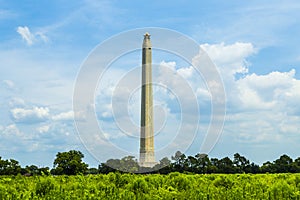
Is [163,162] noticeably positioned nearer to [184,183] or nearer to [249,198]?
[184,183]

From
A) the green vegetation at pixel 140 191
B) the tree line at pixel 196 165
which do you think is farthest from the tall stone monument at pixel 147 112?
the green vegetation at pixel 140 191

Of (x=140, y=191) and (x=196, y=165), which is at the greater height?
(x=196, y=165)

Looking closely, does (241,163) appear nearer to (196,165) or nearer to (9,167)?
(196,165)

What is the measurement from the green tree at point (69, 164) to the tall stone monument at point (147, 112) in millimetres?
13164

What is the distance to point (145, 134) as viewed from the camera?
4103 cm

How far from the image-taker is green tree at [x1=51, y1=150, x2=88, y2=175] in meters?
26.4

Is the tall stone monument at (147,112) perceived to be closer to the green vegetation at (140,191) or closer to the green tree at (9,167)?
the green tree at (9,167)

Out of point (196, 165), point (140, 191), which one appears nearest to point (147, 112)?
point (196, 165)

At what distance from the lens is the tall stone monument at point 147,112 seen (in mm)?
40375

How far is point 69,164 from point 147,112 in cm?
1464

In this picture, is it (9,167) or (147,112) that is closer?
(9,167)

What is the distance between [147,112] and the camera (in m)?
40.4

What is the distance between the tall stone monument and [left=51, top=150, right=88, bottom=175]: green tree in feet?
43.2

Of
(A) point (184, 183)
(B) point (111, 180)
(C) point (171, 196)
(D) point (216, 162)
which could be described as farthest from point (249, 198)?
(D) point (216, 162)
